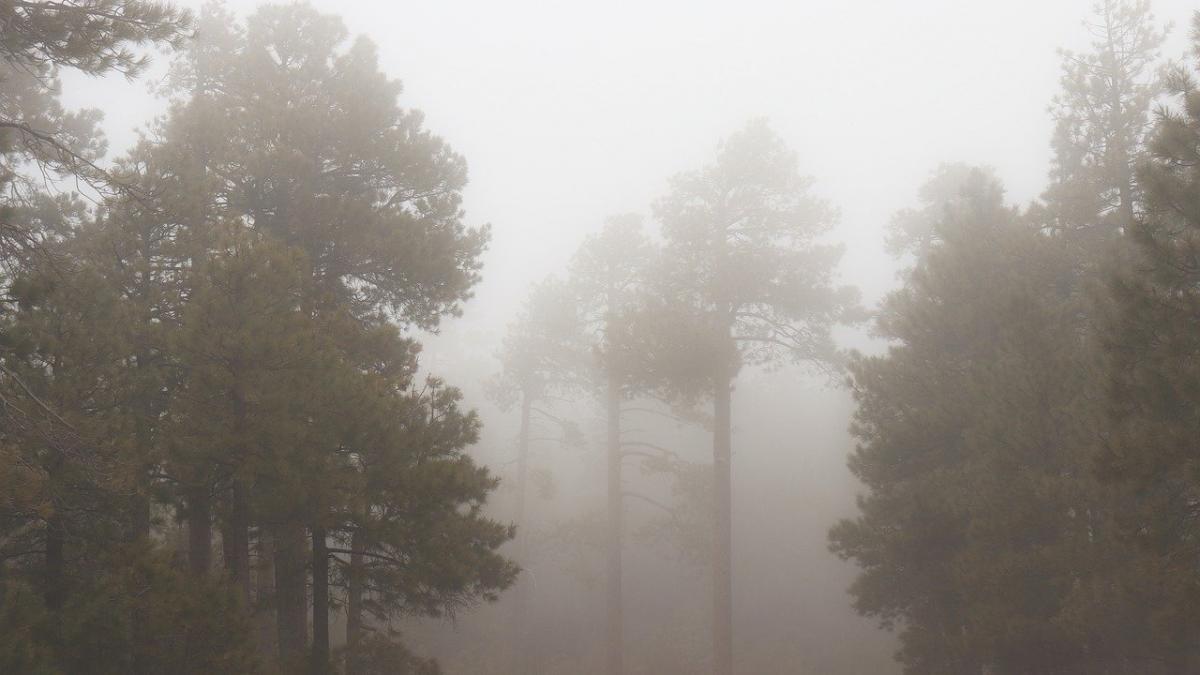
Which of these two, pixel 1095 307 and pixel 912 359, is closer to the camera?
pixel 1095 307

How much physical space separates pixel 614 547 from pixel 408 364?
10045 mm

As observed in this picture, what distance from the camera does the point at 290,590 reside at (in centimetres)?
898

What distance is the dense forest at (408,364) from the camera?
718 cm

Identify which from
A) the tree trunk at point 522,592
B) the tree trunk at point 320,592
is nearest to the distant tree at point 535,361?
the tree trunk at point 522,592

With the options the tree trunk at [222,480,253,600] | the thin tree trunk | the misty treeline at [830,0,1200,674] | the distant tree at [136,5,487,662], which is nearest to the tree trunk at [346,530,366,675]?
the distant tree at [136,5,487,662]

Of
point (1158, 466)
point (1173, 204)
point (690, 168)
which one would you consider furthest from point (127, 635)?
point (690, 168)

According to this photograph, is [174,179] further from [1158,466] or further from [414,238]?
[1158,466]

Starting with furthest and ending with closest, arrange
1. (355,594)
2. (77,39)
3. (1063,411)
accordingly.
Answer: (1063,411) < (355,594) < (77,39)

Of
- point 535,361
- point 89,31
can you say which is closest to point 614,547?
point 535,361

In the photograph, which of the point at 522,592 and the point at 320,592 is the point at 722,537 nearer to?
the point at 522,592

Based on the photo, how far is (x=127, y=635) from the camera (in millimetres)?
6246

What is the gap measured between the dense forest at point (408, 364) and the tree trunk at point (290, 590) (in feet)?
0.17

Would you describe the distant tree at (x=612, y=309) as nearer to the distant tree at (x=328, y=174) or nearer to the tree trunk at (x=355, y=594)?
the distant tree at (x=328, y=174)

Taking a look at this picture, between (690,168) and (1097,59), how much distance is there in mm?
9189
